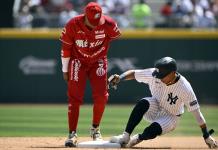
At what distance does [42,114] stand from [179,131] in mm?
4499

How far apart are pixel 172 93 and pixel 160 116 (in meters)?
0.37

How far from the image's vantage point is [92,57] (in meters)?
9.08

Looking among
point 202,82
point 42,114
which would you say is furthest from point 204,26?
point 42,114

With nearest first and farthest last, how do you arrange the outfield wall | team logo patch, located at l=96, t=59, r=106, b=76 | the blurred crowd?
1. team logo patch, located at l=96, t=59, r=106, b=76
2. the outfield wall
3. the blurred crowd

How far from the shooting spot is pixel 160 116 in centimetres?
880

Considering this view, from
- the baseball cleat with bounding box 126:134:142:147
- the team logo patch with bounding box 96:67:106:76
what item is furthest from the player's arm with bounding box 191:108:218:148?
the team logo patch with bounding box 96:67:106:76

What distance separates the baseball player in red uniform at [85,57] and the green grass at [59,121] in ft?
8.18

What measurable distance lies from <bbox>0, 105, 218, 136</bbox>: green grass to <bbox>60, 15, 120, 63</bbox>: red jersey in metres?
2.71

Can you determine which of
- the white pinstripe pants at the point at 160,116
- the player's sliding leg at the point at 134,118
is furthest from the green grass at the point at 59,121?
the player's sliding leg at the point at 134,118

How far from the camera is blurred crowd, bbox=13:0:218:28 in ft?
65.2

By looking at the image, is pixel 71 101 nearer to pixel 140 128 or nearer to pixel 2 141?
pixel 2 141

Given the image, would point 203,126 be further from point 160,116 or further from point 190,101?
point 160,116

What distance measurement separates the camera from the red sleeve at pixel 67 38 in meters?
8.92

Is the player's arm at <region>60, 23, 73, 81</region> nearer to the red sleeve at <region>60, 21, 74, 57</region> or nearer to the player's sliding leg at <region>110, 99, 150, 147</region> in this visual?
the red sleeve at <region>60, 21, 74, 57</region>
